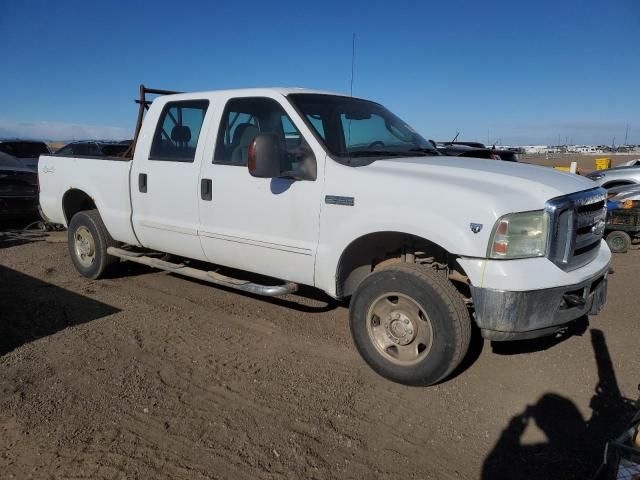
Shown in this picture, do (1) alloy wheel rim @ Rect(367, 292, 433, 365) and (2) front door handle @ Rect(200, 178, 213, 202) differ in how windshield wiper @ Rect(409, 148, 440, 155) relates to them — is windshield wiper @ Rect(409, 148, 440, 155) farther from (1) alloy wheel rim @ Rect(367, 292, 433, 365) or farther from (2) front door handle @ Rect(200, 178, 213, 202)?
(2) front door handle @ Rect(200, 178, 213, 202)

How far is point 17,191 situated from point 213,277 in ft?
22.2

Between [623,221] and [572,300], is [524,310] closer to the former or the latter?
[572,300]

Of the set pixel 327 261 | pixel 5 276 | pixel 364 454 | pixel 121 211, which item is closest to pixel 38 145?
pixel 5 276

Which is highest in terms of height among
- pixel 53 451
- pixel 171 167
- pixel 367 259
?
pixel 171 167

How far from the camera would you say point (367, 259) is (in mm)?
4031

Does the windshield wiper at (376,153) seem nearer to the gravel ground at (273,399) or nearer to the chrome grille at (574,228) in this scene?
the chrome grille at (574,228)

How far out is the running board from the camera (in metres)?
4.17

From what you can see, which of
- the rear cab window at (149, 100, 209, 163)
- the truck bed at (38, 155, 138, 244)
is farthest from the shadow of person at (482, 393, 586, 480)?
the truck bed at (38, 155, 138, 244)

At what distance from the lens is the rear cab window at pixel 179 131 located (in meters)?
4.78

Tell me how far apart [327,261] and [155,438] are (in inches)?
65.1

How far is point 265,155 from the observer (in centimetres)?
370

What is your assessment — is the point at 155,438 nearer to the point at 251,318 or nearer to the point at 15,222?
the point at 251,318

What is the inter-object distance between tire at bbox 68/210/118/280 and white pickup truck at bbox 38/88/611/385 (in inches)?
20.5

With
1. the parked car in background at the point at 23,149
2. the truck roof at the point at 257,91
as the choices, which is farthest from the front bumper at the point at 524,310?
the parked car in background at the point at 23,149
